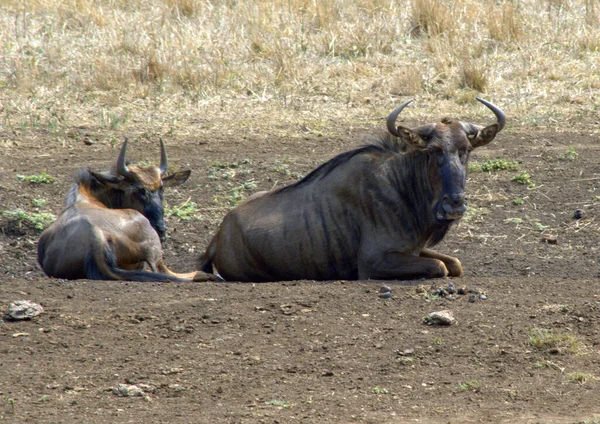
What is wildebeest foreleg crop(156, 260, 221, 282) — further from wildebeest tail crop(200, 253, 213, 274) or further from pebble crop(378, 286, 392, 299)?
pebble crop(378, 286, 392, 299)

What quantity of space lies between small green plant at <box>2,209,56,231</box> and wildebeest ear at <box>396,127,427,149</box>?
144 inches

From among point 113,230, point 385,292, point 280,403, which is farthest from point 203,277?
point 280,403

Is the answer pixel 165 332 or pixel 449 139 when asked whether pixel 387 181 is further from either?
pixel 165 332

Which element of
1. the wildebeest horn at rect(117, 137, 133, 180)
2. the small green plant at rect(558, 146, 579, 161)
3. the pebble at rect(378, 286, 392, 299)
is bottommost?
the pebble at rect(378, 286, 392, 299)

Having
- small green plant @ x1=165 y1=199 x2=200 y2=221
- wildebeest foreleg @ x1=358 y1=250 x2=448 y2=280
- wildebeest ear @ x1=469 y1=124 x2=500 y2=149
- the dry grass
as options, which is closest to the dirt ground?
wildebeest foreleg @ x1=358 y1=250 x2=448 y2=280

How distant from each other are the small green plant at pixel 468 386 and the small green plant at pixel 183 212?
4.93 m

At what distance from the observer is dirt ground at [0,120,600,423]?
600 cm

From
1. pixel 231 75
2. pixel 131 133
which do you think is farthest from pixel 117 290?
pixel 231 75

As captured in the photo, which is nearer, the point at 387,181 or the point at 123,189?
the point at 387,181

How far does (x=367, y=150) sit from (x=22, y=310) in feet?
11.2

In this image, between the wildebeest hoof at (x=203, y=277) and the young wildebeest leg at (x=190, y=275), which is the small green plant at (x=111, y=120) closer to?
the young wildebeest leg at (x=190, y=275)

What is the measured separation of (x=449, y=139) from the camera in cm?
867

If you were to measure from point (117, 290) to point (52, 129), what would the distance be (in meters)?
5.32

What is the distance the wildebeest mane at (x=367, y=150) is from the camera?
925 cm
